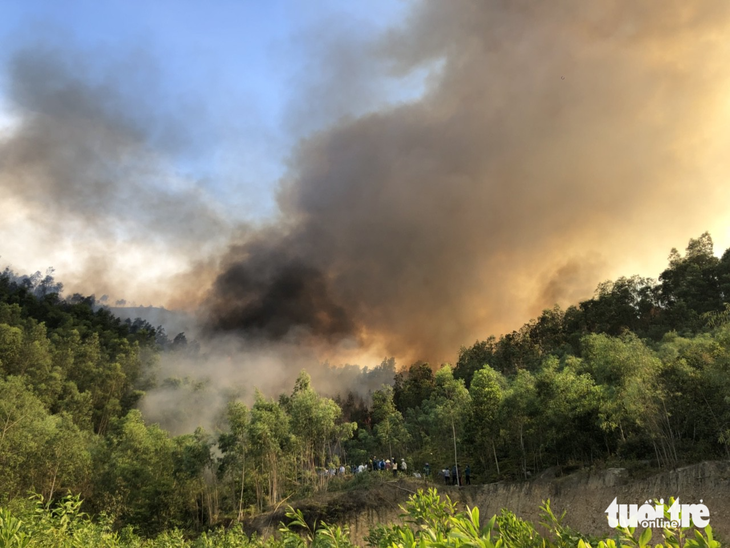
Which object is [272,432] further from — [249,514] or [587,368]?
[587,368]

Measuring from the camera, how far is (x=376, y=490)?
30.4 meters

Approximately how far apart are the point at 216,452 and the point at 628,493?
30.8 m

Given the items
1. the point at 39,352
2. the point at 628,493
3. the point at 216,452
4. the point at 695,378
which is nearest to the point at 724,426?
the point at 695,378

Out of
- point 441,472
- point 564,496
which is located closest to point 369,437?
point 441,472

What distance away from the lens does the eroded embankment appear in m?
20.7

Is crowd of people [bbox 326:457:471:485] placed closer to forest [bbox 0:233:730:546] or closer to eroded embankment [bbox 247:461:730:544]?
forest [bbox 0:233:730:546]

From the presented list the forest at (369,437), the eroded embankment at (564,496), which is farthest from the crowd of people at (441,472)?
the eroded embankment at (564,496)

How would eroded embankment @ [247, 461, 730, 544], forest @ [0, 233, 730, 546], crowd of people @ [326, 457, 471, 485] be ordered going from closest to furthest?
eroded embankment @ [247, 461, 730, 544], forest @ [0, 233, 730, 546], crowd of people @ [326, 457, 471, 485]

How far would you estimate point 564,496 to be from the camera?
26.1m

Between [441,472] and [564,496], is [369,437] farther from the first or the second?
[564,496]

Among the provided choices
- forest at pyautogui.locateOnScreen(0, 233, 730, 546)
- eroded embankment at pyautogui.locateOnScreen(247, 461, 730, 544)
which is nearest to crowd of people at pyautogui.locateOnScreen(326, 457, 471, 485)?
forest at pyautogui.locateOnScreen(0, 233, 730, 546)

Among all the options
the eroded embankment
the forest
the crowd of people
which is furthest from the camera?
the crowd of people

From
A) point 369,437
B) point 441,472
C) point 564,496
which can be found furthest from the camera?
point 369,437

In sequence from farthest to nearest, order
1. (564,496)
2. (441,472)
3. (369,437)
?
1. (369,437)
2. (441,472)
3. (564,496)
